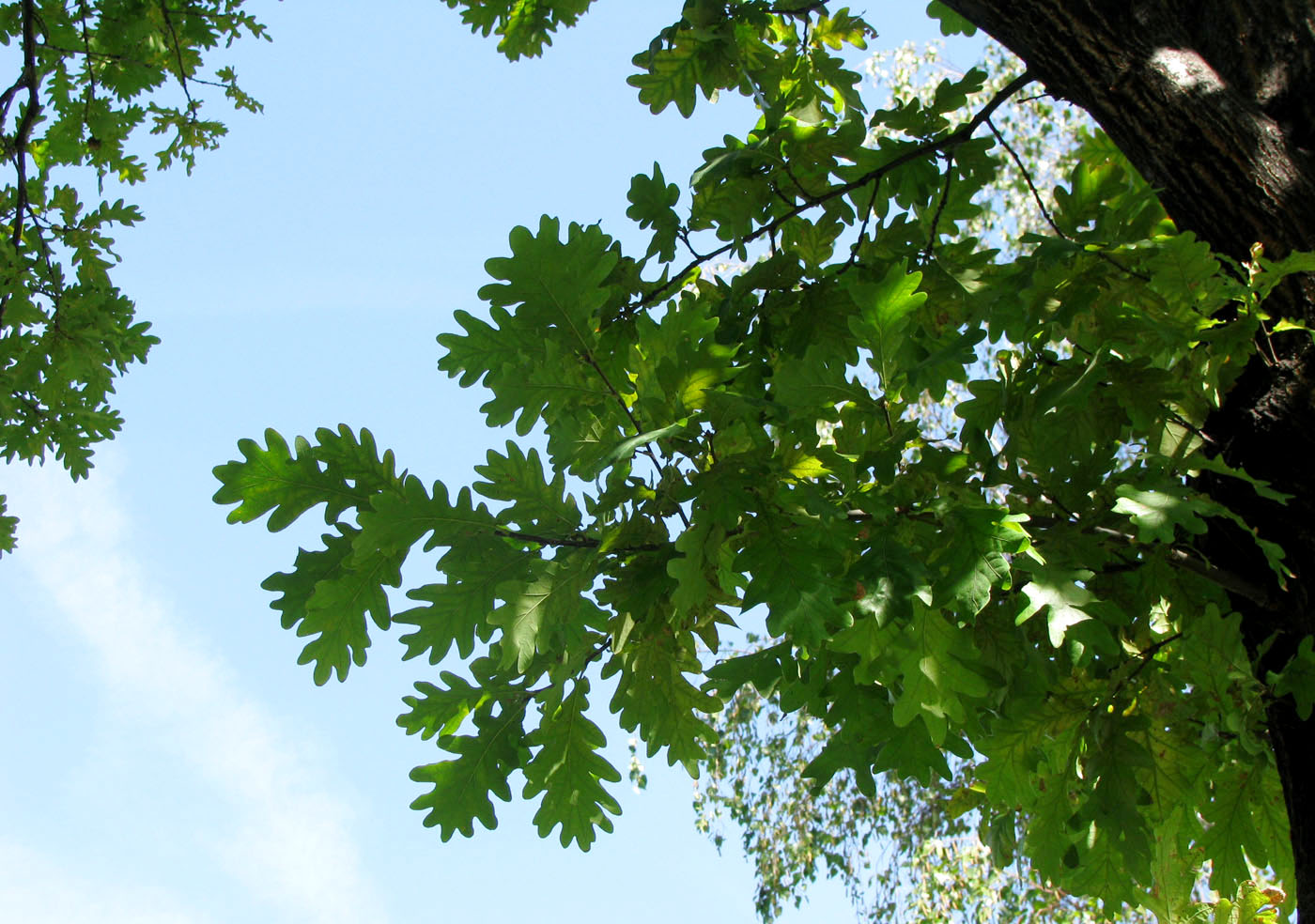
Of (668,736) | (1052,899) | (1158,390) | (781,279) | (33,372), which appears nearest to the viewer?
(1158,390)

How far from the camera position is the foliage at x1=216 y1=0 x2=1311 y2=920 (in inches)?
68.6

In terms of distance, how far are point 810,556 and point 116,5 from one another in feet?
16.1

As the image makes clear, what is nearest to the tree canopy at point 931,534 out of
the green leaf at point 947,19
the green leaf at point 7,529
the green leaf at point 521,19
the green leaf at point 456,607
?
the green leaf at point 456,607

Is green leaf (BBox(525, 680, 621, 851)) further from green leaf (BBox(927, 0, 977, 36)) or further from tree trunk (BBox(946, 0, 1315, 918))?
green leaf (BBox(927, 0, 977, 36))

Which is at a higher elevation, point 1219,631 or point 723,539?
point 723,539

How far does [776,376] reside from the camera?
6.15 feet

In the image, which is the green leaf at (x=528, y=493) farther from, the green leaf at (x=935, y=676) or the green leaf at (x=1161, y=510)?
the green leaf at (x=1161, y=510)

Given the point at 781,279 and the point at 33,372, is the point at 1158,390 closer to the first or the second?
the point at 781,279

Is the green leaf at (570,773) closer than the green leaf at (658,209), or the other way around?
the green leaf at (570,773)

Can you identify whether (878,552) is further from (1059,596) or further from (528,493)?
(528,493)

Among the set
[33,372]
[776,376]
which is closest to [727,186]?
[776,376]

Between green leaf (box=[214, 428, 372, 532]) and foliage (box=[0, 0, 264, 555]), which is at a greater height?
foliage (box=[0, 0, 264, 555])

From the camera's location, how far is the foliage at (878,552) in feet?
5.72

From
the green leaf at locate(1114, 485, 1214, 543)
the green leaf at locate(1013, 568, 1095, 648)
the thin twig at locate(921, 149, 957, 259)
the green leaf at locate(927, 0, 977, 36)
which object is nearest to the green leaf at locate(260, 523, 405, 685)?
the green leaf at locate(1013, 568, 1095, 648)
